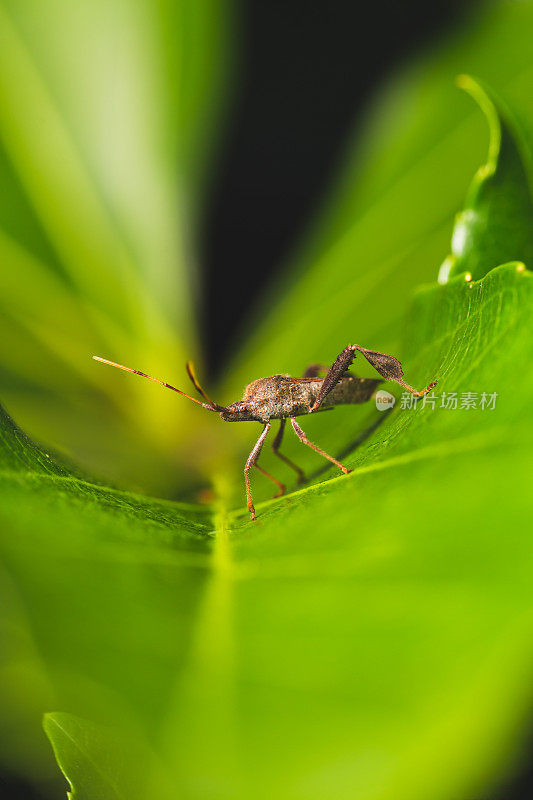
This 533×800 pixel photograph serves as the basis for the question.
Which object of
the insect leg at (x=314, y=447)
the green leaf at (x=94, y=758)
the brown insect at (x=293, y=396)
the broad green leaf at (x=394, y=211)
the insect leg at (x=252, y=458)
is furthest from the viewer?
the broad green leaf at (x=394, y=211)

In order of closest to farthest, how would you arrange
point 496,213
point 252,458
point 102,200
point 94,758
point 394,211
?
point 94,758
point 496,213
point 252,458
point 394,211
point 102,200

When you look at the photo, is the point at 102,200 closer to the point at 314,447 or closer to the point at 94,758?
the point at 314,447

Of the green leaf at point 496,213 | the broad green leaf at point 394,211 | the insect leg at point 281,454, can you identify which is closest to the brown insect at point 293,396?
the insect leg at point 281,454

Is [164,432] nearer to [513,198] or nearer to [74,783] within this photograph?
[513,198]

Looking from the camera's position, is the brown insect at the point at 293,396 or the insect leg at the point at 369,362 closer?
the insect leg at the point at 369,362

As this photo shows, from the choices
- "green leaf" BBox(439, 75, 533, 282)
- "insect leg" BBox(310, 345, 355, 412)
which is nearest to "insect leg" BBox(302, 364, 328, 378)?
"insect leg" BBox(310, 345, 355, 412)

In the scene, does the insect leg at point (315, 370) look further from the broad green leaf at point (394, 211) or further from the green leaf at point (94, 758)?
the green leaf at point (94, 758)

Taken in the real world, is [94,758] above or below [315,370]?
below

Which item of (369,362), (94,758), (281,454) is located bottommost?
(94,758)

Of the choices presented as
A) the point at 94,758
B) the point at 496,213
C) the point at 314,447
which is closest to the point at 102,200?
the point at 314,447
